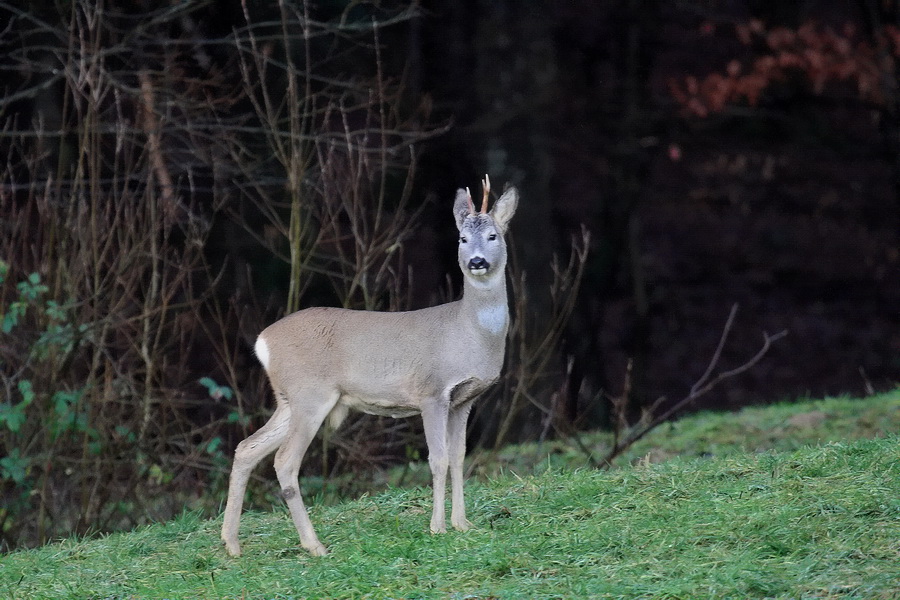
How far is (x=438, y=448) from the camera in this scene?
602 centimetres

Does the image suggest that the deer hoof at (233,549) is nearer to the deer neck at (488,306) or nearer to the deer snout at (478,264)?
the deer neck at (488,306)

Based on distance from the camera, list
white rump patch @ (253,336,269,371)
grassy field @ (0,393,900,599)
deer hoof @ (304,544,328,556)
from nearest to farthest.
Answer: grassy field @ (0,393,900,599) → deer hoof @ (304,544,328,556) → white rump patch @ (253,336,269,371)

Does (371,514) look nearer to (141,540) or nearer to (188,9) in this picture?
(141,540)

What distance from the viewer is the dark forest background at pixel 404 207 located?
8500 millimetres

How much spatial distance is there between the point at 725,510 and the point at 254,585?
6.62 feet

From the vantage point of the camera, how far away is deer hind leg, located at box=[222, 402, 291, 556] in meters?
6.18

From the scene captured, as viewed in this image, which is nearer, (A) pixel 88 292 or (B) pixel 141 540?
(B) pixel 141 540

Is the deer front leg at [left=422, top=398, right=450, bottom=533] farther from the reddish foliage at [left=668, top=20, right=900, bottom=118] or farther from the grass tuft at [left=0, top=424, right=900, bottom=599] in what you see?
the reddish foliage at [left=668, top=20, right=900, bottom=118]

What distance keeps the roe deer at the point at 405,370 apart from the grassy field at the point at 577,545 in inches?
11.6

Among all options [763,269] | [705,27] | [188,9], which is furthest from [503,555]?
[763,269]

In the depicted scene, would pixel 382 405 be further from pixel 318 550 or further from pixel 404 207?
pixel 404 207

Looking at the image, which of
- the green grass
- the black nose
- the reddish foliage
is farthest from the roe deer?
the reddish foliage

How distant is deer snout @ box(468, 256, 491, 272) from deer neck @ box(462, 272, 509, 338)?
0.55 ft

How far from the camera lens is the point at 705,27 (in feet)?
53.8
